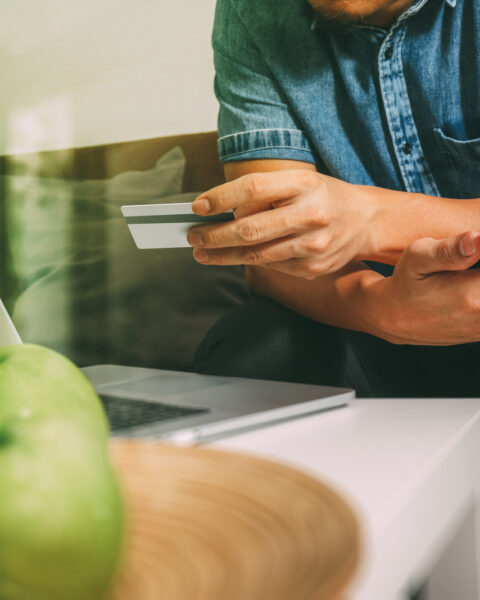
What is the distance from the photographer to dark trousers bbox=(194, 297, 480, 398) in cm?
77

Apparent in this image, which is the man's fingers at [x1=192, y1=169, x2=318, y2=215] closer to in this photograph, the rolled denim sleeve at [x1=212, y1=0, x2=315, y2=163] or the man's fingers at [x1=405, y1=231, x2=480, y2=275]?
the man's fingers at [x1=405, y1=231, x2=480, y2=275]

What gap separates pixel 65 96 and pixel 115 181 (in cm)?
35

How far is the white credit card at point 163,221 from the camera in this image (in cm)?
61

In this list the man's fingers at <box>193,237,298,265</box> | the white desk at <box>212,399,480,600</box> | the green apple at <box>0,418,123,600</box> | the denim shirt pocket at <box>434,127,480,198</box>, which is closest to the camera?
the green apple at <box>0,418,123,600</box>

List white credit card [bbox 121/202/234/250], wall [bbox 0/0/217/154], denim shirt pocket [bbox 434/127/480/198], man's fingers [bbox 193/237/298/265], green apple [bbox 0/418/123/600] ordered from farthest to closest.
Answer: wall [bbox 0/0/217/154] < denim shirt pocket [bbox 434/127/480/198] < man's fingers [bbox 193/237/298/265] < white credit card [bbox 121/202/234/250] < green apple [bbox 0/418/123/600]

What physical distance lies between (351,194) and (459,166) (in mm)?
292

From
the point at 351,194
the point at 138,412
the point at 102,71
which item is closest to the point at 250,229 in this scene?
the point at 351,194

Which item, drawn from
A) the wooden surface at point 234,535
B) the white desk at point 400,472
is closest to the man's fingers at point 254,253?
the white desk at point 400,472

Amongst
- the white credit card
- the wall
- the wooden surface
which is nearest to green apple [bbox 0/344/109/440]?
the wooden surface

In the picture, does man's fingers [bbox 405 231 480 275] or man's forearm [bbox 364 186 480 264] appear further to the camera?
man's forearm [bbox 364 186 480 264]

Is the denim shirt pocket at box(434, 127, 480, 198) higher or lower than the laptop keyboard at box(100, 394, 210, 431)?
higher

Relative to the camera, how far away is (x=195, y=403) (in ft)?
1.66

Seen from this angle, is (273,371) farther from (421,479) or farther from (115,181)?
(115,181)

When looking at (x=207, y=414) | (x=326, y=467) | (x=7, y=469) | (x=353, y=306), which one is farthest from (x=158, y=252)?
(x=7, y=469)
